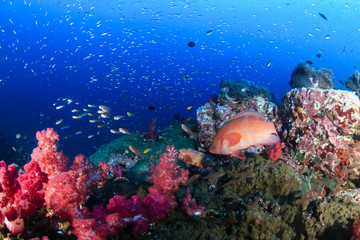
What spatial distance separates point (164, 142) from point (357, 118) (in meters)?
5.77

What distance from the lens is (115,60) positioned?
288ft

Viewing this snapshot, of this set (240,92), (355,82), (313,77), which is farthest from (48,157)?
(355,82)

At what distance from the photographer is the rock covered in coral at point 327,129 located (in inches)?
186

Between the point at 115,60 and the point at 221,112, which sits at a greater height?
the point at 221,112

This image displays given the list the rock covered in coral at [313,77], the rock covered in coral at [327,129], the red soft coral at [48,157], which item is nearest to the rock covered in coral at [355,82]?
the rock covered in coral at [313,77]

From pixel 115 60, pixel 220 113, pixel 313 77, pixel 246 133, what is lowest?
pixel 115 60

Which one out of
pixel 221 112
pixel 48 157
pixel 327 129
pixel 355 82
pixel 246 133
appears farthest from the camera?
pixel 355 82

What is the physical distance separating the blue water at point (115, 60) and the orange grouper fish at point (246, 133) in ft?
57.9

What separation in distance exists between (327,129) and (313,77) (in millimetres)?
3929

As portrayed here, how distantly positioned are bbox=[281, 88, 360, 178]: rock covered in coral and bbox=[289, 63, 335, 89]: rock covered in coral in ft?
9.98

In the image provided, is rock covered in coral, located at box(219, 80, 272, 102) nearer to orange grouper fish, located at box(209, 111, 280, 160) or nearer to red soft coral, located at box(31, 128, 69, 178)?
orange grouper fish, located at box(209, 111, 280, 160)

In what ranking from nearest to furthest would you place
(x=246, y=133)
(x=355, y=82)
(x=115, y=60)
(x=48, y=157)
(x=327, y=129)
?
(x=246, y=133) < (x=48, y=157) < (x=327, y=129) < (x=355, y=82) < (x=115, y=60)

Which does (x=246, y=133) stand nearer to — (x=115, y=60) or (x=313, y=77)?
(x=313, y=77)

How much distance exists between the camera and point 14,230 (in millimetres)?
2137
